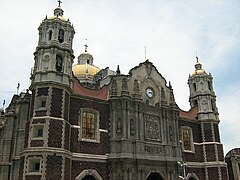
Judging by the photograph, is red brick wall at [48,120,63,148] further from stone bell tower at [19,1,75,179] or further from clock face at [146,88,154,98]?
clock face at [146,88,154,98]

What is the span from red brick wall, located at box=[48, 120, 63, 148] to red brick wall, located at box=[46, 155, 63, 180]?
103 centimetres

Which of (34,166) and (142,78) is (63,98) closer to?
(34,166)

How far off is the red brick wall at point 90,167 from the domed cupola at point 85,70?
57.7 feet

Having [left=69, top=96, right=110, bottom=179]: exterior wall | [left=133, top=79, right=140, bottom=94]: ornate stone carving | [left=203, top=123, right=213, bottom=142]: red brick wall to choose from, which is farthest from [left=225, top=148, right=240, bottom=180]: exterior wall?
[left=69, top=96, right=110, bottom=179]: exterior wall

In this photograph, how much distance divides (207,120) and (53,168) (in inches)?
824

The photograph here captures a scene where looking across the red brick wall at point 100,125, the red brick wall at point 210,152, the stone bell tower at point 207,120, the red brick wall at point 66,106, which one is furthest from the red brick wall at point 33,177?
the red brick wall at point 210,152

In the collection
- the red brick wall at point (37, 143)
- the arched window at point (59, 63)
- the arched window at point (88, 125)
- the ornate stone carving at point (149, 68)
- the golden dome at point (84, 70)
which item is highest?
the golden dome at point (84, 70)

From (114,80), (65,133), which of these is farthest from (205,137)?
(65,133)

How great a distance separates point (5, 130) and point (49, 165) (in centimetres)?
1143

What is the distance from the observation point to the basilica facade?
24.7 metres

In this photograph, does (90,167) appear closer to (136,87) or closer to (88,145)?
(88,145)

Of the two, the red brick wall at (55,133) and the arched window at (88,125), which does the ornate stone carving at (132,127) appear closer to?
the arched window at (88,125)

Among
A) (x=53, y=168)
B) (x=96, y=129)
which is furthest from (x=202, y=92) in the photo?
(x=53, y=168)

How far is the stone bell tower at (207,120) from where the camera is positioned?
114ft
